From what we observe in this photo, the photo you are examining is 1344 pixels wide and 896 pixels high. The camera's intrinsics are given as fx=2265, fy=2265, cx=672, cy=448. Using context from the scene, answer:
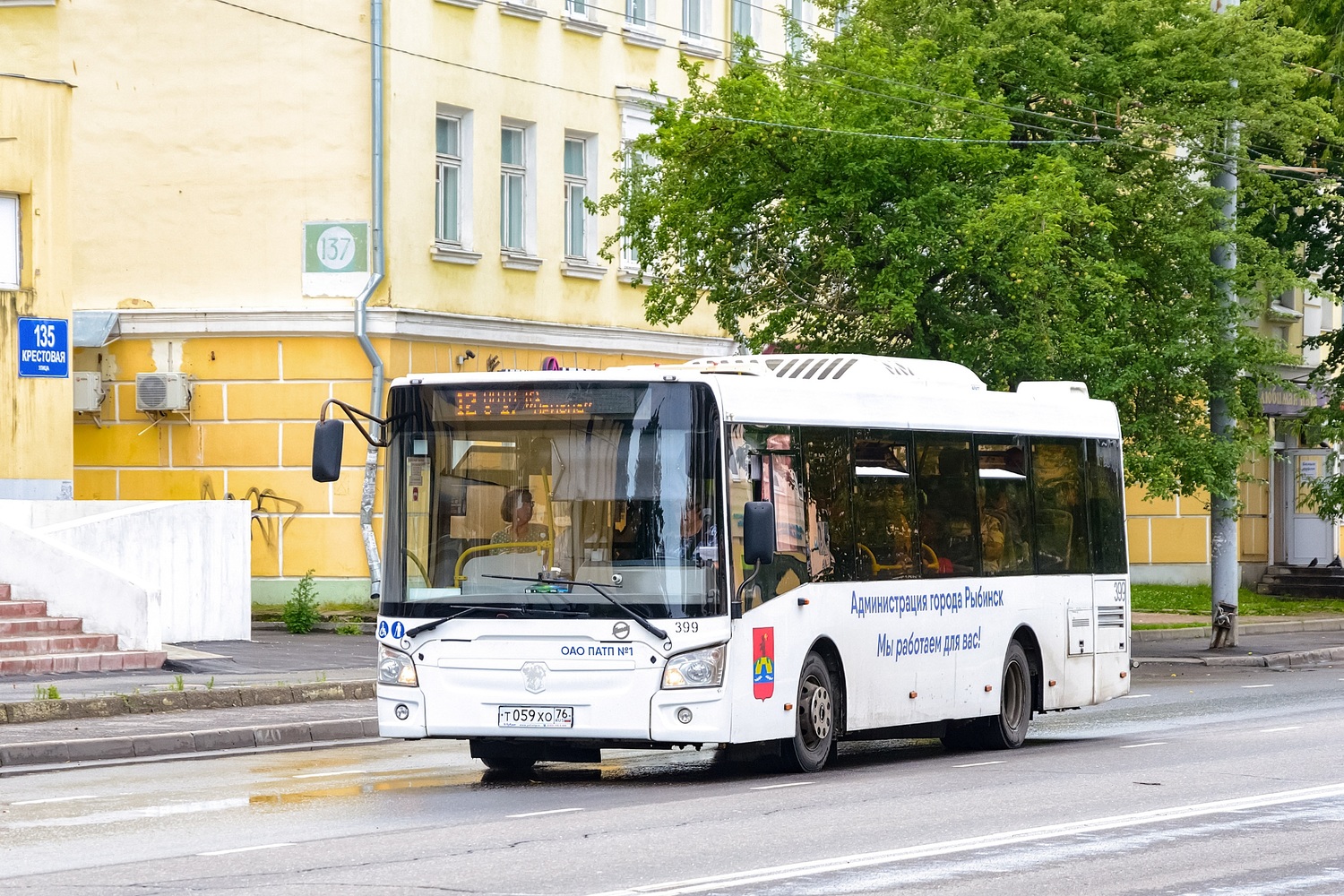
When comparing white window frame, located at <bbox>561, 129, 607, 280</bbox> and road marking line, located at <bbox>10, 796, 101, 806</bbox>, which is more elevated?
white window frame, located at <bbox>561, 129, 607, 280</bbox>

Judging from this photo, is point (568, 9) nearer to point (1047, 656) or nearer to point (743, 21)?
point (743, 21)

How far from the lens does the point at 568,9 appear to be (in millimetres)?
35125

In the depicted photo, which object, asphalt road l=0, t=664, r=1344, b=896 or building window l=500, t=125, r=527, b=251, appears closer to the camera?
asphalt road l=0, t=664, r=1344, b=896

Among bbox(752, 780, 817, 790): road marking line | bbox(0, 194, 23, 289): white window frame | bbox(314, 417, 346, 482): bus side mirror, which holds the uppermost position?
bbox(0, 194, 23, 289): white window frame

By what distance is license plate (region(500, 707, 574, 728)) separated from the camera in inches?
559

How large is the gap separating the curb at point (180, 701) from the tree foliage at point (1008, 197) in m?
7.86

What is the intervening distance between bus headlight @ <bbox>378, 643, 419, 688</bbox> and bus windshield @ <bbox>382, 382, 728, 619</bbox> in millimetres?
264

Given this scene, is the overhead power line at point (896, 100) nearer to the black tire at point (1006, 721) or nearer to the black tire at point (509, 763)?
the black tire at point (1006, 721)

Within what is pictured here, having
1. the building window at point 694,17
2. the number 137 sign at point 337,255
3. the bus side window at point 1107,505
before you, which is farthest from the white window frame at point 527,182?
the bus side window at point 1107,505

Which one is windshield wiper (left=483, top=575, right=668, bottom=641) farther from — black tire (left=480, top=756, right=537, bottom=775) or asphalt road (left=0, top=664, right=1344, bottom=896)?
black tire (left=480, top=756, right=537, bottom=775)

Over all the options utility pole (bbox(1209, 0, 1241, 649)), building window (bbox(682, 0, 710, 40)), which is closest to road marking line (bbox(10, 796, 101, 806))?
utility pole (bbox(1209, 0, 1241, 649))

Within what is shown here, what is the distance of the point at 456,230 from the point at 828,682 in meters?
18.6

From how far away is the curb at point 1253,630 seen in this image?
34.3m

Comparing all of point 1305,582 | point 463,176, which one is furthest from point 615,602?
point 1305,582
